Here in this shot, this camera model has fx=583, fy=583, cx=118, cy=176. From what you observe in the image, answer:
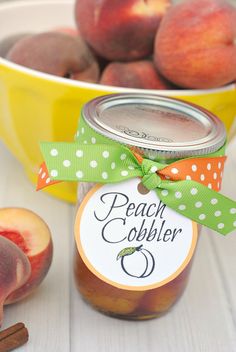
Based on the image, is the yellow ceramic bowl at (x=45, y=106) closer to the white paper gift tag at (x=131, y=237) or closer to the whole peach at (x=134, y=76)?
the whole peach at (x=134, y=76)

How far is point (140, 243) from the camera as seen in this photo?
1.68 feet

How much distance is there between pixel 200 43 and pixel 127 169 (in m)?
0.22

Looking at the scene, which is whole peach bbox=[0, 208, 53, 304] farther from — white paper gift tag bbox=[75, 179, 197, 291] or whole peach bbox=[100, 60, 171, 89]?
whole peach bbox=[100, 60, 171, 89]

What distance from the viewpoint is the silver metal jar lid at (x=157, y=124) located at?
49cm

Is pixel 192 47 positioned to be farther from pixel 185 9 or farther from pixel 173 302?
pixel 173 302

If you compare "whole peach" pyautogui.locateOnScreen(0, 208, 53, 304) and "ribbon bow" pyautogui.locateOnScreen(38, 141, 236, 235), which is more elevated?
"ribbon bow" pyautogui.locateOnScreen(38, 141, 236, 235)

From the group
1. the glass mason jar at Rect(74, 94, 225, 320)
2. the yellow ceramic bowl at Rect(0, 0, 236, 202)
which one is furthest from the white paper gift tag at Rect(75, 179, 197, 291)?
the yellow ceramic bowl at Rect(0, 0, 236, 202)

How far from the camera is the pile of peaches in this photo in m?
0.65

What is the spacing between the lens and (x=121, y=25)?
70cm

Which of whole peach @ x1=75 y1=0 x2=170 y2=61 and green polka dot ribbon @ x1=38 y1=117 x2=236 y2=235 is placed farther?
whole peach @ x1=75 y1=0 x2=170 y2=61

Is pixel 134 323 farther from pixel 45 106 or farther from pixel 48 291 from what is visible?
pixel 45 106

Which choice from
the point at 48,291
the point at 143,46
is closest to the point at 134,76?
the point at 143,46

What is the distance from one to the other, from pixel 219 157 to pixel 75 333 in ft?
0.68

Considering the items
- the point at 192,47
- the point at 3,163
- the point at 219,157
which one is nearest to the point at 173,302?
the point at 219,157
